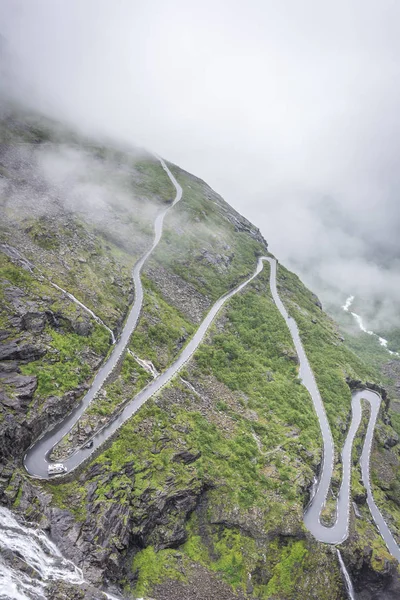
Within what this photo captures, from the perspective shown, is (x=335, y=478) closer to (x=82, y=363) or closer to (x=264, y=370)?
(x=264, y=370)

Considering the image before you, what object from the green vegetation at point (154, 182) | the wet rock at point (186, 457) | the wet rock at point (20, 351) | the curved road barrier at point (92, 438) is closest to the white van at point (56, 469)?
the curved road barrier at point (92, 438)

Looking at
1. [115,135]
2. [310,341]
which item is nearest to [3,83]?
[115,135]

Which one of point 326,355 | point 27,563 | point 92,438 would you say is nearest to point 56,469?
point 92,438

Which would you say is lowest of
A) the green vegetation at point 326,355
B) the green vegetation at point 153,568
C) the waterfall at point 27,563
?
the waterfall at point 27,563

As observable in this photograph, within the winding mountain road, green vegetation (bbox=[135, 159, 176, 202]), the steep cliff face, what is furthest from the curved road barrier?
green vegetation (bbox=[135, 159, 176, 202])

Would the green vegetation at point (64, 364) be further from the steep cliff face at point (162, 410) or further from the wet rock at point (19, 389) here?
the wet rock at point (19, 389)

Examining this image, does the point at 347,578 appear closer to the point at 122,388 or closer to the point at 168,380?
the point at 168,380
